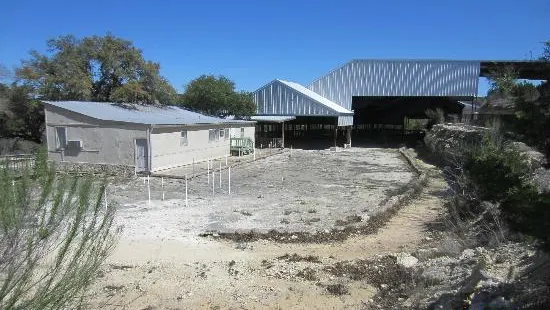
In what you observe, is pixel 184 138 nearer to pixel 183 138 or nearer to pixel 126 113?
pixel 183 138

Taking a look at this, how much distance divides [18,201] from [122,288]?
4.32 m

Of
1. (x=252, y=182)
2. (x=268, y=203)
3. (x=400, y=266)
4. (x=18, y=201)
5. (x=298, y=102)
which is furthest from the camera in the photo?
(x=298, y=102)

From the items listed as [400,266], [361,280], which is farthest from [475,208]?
[361,280]

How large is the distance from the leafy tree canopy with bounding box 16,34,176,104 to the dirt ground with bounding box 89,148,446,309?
13259mm

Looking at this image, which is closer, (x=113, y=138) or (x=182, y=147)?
(x=113, y=138)

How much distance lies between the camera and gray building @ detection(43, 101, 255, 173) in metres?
22.0

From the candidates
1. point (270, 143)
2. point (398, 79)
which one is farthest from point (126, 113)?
point (398, 79)

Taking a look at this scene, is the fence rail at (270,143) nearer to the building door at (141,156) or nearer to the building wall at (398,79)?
the building wall at (398,79)

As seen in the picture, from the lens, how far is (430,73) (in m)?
39.6

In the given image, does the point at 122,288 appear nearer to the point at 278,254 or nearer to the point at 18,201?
the point at 278,254

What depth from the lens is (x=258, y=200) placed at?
1581 cm

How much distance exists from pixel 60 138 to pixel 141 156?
16.7 ft

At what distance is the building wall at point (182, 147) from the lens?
2227 cm

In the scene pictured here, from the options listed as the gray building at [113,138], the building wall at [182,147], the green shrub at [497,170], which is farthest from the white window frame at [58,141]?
the green shrub at [497,170]
